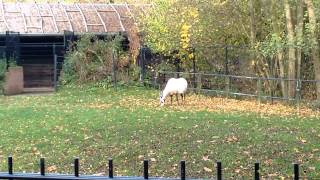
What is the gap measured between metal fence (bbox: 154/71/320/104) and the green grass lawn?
378 cm

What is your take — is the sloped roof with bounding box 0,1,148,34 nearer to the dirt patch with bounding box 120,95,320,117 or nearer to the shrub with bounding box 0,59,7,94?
the shrub with bounding box 0,59,7,94

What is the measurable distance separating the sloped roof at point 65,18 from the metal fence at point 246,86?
6760 mm

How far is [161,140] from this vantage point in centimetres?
1102

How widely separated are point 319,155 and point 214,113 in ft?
20.0

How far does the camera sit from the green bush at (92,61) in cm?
2670

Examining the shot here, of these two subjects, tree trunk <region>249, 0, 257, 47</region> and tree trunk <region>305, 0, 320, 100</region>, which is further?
tree trunk <region>249, 0, 257, 47</region>

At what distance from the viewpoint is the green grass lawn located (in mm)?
9180

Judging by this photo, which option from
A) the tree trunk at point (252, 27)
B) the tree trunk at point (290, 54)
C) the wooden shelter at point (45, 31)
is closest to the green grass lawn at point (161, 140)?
the tree trunk at point (290, 54)

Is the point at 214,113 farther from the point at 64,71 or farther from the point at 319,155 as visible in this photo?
the point at 64,71

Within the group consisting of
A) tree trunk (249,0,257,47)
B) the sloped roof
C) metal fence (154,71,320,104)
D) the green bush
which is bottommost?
metal fence (154,71,320,104)

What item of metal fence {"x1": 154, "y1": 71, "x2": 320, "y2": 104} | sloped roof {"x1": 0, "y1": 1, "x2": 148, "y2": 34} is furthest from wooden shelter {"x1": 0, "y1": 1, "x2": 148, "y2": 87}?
metal fence {"x1": 154, "y1": 71, "x2": 320, "y2": 104}

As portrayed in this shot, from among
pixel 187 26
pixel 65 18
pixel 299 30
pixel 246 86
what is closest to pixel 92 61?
Result: pixel 65 18

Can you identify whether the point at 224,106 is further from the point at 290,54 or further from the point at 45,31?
the point at 45,31

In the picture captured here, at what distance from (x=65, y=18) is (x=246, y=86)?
45.0 ft
